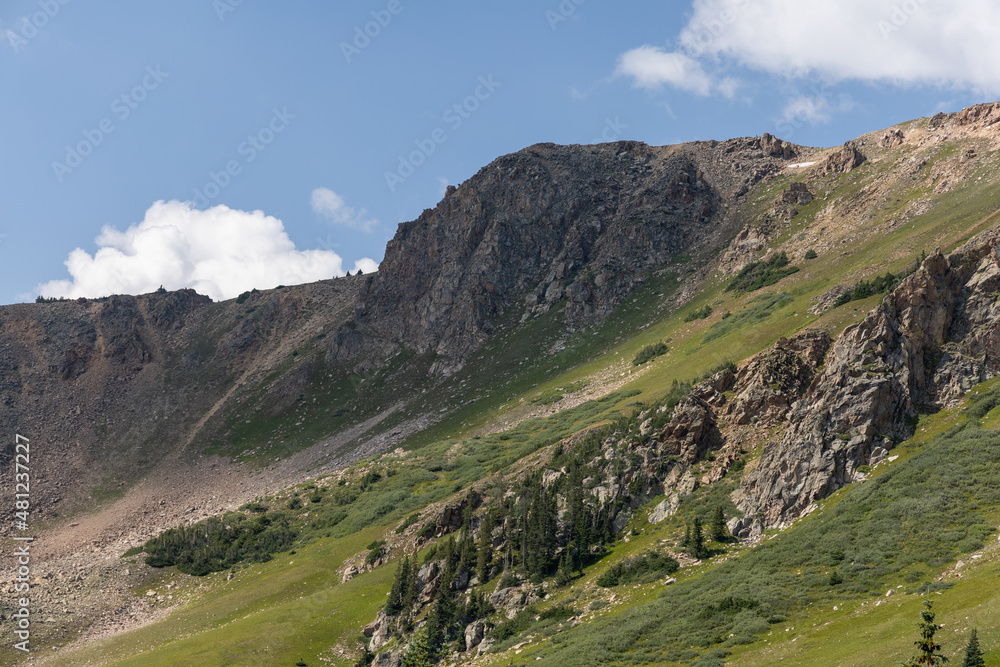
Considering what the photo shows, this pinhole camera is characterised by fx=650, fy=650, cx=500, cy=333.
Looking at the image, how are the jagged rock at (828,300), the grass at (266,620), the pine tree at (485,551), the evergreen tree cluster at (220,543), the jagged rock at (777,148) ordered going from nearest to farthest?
the grass at (266,620) → the pine tree at (485,551) → the jagged rock at (828,300) → the evergreen tree cluster at (220,543) → the jagged rock at (777,148)

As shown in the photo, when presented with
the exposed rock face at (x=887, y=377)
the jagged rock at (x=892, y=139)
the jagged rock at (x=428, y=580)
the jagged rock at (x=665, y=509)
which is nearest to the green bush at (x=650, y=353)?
the exposed rock face at (x=887, y=377)

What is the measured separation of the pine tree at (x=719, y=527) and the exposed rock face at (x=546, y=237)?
8438 cm

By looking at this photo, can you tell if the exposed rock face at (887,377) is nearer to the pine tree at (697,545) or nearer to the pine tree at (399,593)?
the pine tree at (697,545)

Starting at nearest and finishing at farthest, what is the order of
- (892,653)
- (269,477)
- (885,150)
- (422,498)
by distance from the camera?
(892,653) < (422,498) < (269,477) < (885,150)

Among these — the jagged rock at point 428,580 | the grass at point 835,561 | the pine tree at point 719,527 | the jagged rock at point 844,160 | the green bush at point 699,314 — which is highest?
the jagged rock at point 844,160

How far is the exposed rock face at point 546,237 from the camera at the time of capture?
142m

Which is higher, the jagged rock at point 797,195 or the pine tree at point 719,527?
the jagged rock at point 797,195

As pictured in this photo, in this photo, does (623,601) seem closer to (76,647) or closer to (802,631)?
(802,631)

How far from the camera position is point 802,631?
112 ft

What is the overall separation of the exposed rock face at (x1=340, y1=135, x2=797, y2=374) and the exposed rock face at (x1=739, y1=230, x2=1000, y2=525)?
78.4m

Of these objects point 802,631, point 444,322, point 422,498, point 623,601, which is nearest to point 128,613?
point 422,498

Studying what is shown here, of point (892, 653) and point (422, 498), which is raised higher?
point (422, 498)

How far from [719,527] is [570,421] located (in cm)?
4103

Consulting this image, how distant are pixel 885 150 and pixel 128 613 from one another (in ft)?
480
